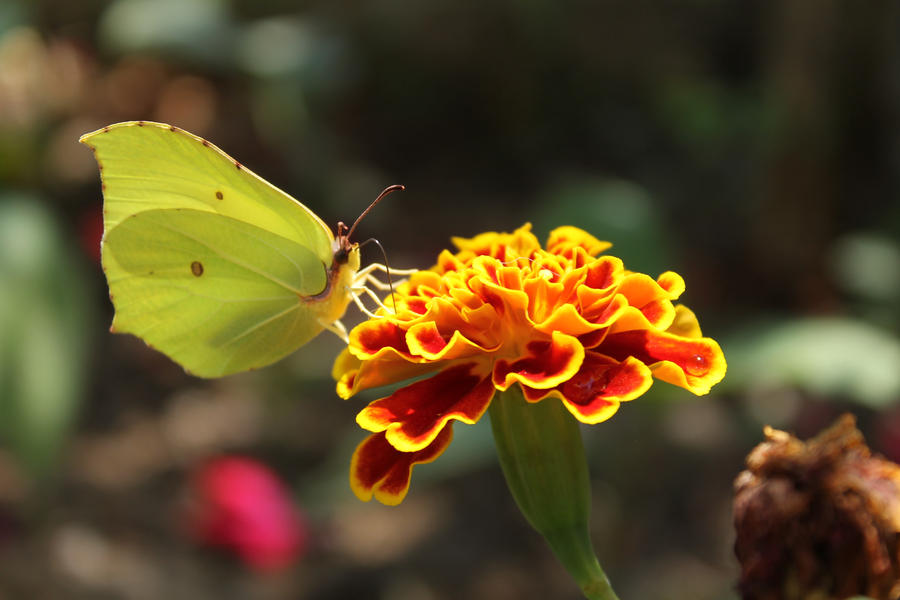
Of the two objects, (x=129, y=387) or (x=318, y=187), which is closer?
(x=129, y=387)

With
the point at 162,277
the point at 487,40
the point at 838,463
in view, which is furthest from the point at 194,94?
the point at 838,463

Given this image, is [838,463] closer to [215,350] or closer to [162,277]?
[215,350]

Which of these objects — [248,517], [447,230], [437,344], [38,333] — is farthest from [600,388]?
[447,230]

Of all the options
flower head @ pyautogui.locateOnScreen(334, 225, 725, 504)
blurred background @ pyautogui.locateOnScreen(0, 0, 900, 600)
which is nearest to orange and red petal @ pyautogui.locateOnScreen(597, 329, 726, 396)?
flower head @ pyautogui.locateOnScreen(334, 225, 725, 504)

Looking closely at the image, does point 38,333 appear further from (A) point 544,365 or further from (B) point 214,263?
(A) point 544,365

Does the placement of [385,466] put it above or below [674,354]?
below

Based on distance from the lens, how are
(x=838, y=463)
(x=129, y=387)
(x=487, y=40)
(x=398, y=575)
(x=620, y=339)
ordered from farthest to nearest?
(x=487, y=40) < (x=129, y=387) < (x=398, y=575) < (x=620, y=339) < (x=838, y=463)
